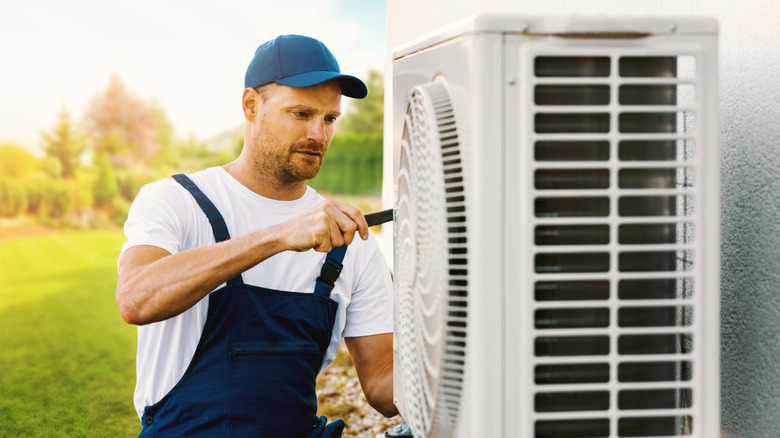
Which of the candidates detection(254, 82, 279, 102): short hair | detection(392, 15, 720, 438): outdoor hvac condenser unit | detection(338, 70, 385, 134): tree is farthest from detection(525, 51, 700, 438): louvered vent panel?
detection(338, 70, 385, 134): tree

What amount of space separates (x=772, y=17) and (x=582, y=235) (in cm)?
41

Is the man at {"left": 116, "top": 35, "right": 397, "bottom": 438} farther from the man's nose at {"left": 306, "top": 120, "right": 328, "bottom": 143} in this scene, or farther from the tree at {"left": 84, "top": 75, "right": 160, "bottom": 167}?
the tree at {"left": 84, "top": 75, "right": 160, "bottom": 167}

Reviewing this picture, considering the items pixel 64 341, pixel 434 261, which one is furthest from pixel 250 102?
pixel 64 341

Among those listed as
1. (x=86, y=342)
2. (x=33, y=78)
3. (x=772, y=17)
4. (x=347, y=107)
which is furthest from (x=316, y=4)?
(x=772, y=17)

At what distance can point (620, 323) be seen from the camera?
0.77 metres

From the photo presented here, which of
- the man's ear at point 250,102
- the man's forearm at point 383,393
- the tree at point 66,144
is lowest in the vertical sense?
the man's forearm at point 383,393

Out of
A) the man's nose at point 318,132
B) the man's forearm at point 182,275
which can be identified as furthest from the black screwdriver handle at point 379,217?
the man's nose at point 318,132

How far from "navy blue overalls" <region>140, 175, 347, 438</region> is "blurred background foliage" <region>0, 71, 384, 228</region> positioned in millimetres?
6159

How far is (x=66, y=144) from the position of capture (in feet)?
24.5

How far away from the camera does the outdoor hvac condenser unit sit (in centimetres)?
73

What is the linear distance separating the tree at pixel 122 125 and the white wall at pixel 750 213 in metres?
7.55

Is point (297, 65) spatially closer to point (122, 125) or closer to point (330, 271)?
point (330, 271)

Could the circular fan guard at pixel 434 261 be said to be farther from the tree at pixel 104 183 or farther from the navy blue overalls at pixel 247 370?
the tree at pixel 104 183

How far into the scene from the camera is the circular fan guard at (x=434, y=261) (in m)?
0.77
